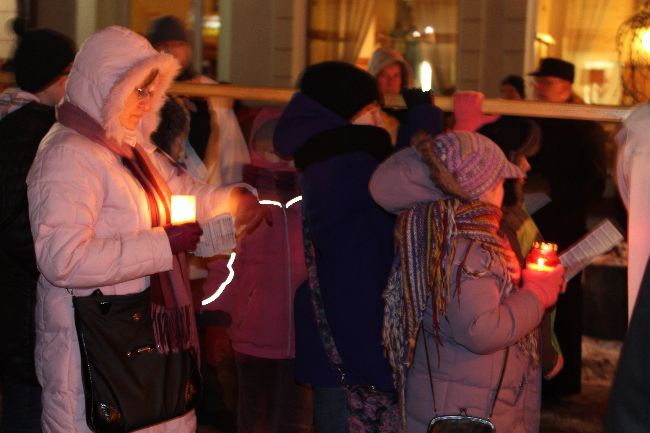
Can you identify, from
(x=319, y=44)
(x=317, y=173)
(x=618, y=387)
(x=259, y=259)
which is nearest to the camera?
(x=618, y=387)

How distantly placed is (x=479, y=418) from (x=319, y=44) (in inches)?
350

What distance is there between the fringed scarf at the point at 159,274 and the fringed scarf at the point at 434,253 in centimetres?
74

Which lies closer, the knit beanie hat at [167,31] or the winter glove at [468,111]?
the winter glove at [468,111]

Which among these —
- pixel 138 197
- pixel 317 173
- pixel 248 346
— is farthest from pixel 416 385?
pixel 248 346

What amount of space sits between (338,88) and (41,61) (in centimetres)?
127

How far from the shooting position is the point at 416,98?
154 inches

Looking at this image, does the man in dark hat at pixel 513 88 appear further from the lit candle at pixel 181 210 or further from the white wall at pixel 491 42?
the lit candle at pixel 181 210

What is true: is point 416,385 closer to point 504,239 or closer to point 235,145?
point 504,239

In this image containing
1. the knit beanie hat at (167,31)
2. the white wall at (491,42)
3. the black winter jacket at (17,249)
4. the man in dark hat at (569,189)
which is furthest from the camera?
the white wall at (491,42)

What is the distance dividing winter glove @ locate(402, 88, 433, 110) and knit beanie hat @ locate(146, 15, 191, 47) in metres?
2.41

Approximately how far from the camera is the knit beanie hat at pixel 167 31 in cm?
595

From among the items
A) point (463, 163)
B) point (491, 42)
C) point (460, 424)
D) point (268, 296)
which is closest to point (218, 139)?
point (268, 296)

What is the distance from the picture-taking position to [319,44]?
11703 millimetres

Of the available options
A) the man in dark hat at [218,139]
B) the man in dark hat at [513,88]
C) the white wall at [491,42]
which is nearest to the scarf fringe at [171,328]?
the man in dark hat at [218,139]
